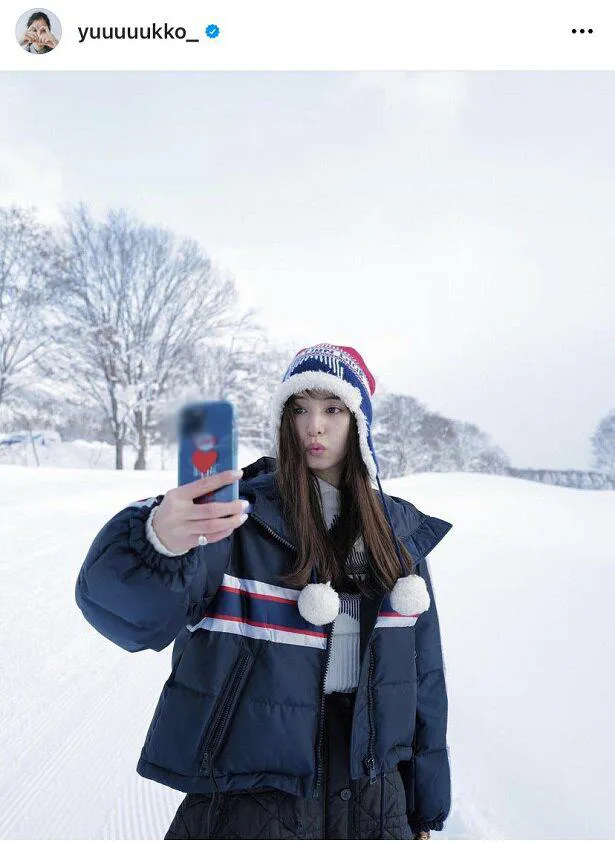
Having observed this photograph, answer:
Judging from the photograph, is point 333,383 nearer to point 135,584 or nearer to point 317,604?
point 317,604

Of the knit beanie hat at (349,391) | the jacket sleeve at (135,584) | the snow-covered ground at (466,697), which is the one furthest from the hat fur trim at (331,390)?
the snow-covered ground at (466,697)

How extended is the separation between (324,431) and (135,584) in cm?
68

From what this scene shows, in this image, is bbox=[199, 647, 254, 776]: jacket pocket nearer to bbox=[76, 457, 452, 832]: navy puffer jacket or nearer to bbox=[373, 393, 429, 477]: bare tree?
bbox=[76, 457, 452, 832]: navy puffer jacket

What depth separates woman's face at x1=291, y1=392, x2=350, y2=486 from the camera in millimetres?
1711

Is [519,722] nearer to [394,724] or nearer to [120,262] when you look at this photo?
[394,724]

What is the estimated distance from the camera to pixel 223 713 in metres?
1.40

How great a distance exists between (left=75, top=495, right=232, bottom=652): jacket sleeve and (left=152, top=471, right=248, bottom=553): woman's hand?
4.0 inches

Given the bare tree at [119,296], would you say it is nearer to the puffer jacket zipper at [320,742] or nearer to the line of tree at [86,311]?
the line of tree at [86,311]

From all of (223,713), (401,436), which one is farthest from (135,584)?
(401,436)

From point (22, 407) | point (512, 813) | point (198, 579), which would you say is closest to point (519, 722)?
point (512, 813)

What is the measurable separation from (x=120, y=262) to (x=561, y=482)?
13.9 metres

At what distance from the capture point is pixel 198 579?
1.37m

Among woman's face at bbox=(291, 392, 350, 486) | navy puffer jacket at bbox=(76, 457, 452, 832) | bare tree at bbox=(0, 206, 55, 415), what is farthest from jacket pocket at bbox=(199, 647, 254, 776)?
bare tree at bbox=(0, 206, 55, 415)
